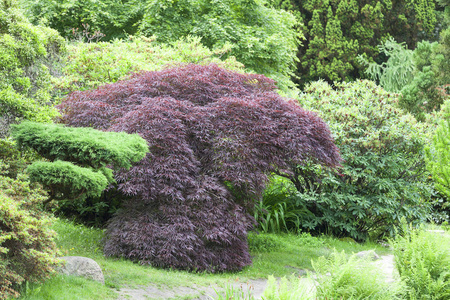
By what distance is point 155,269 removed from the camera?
572 centimetres

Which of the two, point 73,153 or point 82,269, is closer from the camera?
point 73,153

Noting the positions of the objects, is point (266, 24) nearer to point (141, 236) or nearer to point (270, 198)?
point (270, 198)

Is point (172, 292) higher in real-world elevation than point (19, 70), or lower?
lower

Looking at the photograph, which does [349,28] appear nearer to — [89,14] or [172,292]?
[89,14]

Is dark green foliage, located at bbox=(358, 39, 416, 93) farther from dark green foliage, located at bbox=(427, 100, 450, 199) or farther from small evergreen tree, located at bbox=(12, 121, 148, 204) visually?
small evergreen tree, located at bbox=(12, 121, 148, 204)

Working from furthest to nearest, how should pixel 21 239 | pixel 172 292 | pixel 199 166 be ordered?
pixel 199 166, pixel 172 292, pixel 21 239

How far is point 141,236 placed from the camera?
5.89 meters

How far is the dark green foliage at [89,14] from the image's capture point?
15.1 m

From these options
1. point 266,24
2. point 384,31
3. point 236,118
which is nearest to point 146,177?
point 236,118

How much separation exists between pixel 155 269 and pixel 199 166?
1.59 meters

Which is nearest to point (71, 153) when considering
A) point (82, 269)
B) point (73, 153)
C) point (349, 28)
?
point (73, 153)

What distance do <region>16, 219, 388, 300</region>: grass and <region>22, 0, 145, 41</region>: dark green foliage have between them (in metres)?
9.74

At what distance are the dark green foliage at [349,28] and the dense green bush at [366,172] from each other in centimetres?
1406

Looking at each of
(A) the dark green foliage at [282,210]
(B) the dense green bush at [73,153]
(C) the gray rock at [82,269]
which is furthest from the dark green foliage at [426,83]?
(C) the gray rock at [82,269]
